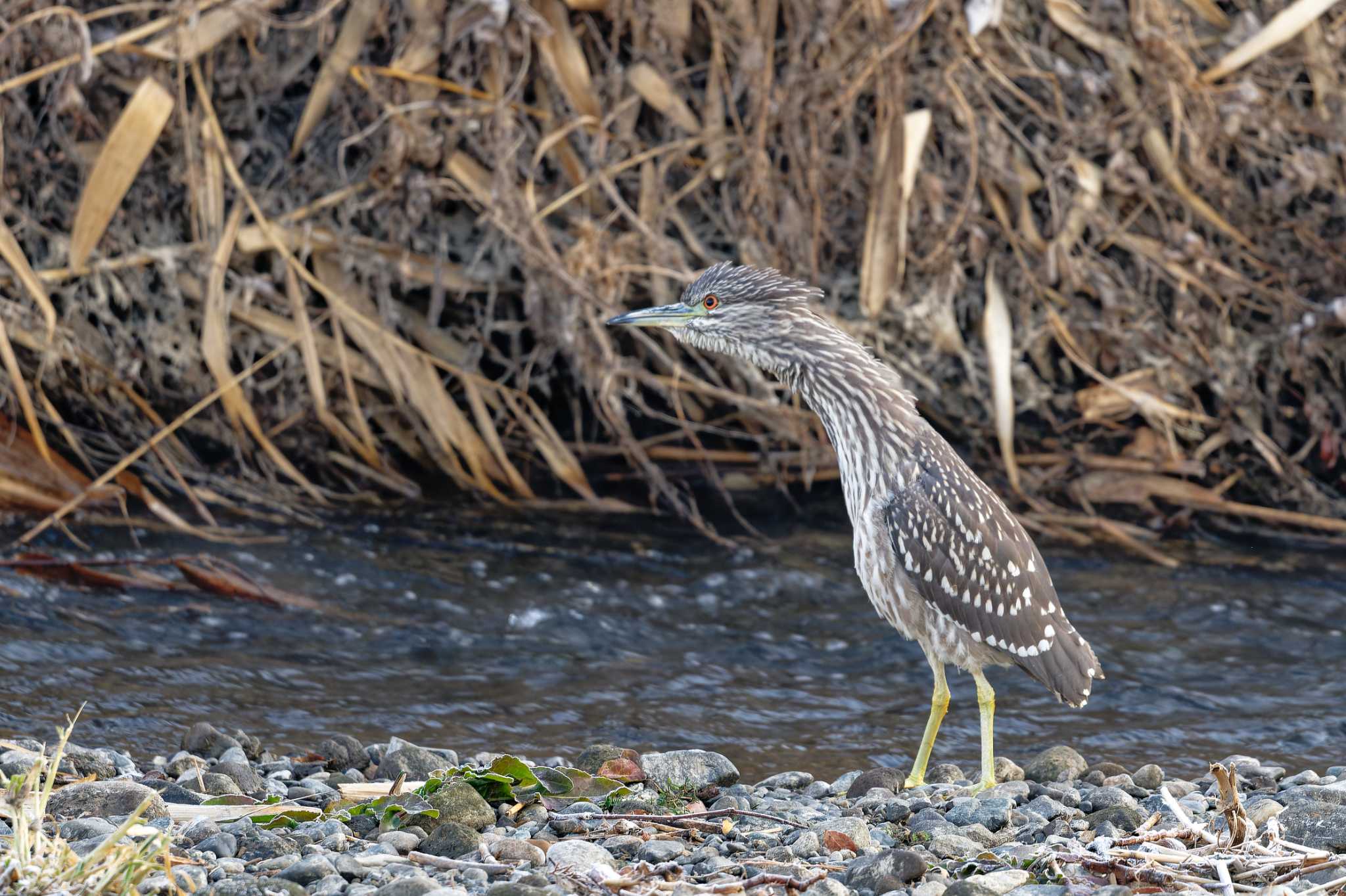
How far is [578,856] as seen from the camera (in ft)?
10.0

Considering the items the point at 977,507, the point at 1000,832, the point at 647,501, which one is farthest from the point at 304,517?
the point at 1000,832

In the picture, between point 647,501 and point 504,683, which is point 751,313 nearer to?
point 504,683

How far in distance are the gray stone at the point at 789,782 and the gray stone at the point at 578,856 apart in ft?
4.03

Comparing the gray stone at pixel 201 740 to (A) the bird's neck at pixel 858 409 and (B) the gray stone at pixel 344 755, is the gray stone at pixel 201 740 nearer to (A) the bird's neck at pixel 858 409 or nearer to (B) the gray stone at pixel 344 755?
(B) the gray stone at pixel 344 755

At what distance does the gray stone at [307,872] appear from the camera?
287 centimetres

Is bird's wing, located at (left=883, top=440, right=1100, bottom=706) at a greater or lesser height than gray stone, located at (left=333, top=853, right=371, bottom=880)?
greater

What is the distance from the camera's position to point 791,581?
6746 mm

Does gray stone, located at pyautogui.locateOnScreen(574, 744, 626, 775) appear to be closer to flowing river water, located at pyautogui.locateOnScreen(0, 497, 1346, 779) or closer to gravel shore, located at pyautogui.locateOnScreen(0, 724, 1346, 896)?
gravel shore, located at pyautogui.locateOnScreen(0, 724, 1346, 896)

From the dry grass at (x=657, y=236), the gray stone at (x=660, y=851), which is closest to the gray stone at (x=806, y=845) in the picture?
the gray stone at (x=660, y=851)

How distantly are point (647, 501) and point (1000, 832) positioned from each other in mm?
4273

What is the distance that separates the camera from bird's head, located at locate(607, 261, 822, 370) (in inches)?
191

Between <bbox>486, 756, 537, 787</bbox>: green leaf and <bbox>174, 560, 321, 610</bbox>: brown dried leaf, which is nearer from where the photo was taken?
<bbox>486, 756, 537, 787</bbox>: green leaf

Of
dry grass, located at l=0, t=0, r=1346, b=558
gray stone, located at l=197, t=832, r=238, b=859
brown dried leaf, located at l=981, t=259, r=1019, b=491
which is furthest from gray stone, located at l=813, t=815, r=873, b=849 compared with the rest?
brown dried leaf, located at l=981, t=259, r=1019, b=491

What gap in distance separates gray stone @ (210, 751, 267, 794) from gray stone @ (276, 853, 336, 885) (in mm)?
1008
